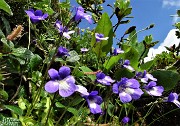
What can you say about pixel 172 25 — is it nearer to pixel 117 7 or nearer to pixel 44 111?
pixel 117 7

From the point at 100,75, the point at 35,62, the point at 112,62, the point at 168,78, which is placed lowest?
the point at 168,78

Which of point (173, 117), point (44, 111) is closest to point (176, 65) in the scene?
point (173, 117)

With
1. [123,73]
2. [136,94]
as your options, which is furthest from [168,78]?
[136,94]

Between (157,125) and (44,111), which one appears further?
(157,125)

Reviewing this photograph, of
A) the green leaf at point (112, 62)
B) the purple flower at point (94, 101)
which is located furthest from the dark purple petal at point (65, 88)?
the green leaf at point (112, 62)

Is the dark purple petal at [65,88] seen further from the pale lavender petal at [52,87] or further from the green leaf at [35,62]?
the green leaf at [35,62]

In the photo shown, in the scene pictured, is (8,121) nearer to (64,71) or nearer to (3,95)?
(3,95)
